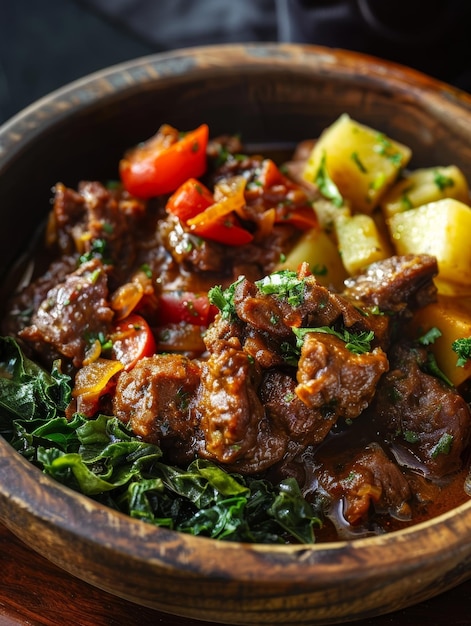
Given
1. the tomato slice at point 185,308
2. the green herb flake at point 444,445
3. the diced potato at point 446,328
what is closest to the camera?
the green herb flake at point 444,445

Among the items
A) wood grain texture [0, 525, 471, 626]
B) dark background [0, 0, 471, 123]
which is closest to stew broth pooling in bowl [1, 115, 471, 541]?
wood grain texture [0, 525, 471, 626]

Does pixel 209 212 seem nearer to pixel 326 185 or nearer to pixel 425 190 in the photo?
pixel 326 185

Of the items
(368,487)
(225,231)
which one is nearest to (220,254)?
(225,231)

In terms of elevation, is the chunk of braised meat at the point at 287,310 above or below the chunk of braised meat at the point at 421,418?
above

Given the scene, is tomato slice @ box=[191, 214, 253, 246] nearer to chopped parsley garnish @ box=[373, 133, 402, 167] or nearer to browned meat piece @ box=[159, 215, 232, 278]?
browned meat piece @ box=[159, 215, 232, 278]

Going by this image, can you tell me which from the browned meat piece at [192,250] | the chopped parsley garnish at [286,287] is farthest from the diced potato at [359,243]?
the chopped parsley garnish at [286,287]

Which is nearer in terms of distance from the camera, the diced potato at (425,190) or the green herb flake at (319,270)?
the green herb flake at (319,270)

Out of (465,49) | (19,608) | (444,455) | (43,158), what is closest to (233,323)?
(444,455)

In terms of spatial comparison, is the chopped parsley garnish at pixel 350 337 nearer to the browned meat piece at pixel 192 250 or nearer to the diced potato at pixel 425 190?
the browned meat piece at pixel 192 250
